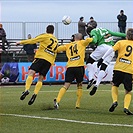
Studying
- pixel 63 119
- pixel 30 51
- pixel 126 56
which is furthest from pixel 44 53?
pixel 30 51

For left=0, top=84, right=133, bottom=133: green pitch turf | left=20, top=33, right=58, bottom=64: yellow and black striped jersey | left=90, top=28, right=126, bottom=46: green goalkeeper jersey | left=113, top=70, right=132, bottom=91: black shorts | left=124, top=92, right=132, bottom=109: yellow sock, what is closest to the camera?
left=0, top=84, right=133, bottom=133: green pitch turf

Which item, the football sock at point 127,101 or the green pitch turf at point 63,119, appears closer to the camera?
the green pitch turf at point 63,119

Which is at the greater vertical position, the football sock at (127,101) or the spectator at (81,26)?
the spectator at (81,26)

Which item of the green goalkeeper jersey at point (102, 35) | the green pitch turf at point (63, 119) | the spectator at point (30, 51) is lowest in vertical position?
the green pitch turf at point (63, 119)

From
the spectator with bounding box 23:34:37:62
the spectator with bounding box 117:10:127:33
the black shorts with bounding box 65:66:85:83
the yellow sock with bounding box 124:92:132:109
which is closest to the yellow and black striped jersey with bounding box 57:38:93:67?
the black shorts with bounding box 65:66:85:83

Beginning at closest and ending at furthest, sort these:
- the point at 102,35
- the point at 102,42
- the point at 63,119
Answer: the point at 63,119 < the point at 102,35 < the point at 102,42

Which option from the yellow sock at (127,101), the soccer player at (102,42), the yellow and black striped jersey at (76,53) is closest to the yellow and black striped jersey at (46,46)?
the yellow and black striped jersey at (76,53)

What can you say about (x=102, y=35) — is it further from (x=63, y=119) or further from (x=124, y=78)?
(x=63, y=119)

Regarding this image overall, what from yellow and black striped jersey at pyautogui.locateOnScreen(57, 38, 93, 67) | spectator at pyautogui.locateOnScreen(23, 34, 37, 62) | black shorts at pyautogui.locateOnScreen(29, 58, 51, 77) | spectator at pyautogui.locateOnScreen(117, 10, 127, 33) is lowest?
spectator at pyautogui.locateOnScreen(23, 34, 37, 62)

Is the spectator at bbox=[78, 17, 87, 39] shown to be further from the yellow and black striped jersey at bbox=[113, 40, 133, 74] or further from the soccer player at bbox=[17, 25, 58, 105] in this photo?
the yellow and black striped jersey at bbox=[113, 40, 133, 74]

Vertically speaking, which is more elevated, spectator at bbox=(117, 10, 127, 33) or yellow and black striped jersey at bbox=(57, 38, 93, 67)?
spectator at bbox=(117, 10, 127, 33)

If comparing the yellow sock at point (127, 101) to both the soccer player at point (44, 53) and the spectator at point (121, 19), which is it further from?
the spectator at point (121, 19)

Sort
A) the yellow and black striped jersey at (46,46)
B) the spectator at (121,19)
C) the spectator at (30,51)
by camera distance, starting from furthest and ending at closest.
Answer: the spectator at (121,19) < the spectator at (30,51) < the yellow and black striped jersey at (46,46)

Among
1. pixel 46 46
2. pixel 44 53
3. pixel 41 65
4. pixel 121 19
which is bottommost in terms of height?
pixel 41 65
